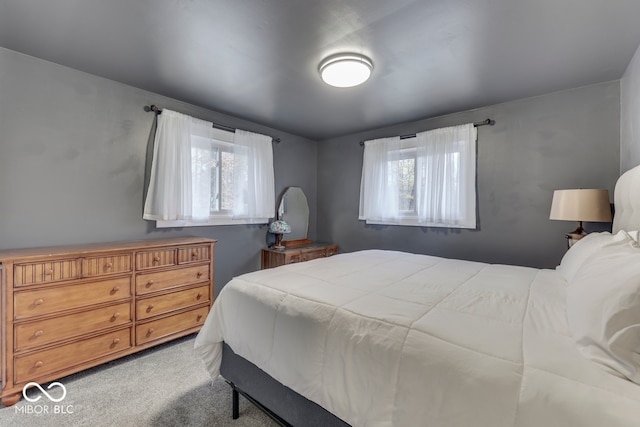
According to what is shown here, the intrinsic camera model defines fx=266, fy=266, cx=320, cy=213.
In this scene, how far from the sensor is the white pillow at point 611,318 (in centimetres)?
73

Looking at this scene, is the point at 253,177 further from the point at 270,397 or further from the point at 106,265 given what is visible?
the point at 270,397

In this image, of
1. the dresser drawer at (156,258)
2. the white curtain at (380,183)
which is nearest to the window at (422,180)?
the white curtain at (380,183)

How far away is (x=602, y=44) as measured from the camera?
6.00ft

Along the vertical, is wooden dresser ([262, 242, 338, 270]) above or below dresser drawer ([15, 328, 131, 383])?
above

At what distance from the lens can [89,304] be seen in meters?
1.96

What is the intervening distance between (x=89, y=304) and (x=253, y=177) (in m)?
2.04

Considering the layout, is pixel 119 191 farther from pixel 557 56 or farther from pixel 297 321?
pixel 557 56

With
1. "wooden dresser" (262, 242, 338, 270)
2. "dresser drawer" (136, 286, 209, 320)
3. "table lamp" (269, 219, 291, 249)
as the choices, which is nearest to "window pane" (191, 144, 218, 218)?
"dresser drawer" (136, 286, 209, 320)

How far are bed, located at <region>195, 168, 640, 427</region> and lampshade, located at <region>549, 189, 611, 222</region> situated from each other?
0.72 feet

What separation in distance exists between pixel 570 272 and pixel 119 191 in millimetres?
3534

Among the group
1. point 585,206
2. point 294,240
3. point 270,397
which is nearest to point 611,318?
point 270,397

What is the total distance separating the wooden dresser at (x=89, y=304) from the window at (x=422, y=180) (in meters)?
2.33

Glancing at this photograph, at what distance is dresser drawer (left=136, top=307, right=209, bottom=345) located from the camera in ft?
7.30

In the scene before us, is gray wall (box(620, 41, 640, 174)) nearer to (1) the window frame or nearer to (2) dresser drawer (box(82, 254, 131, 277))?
(1) the window frame
